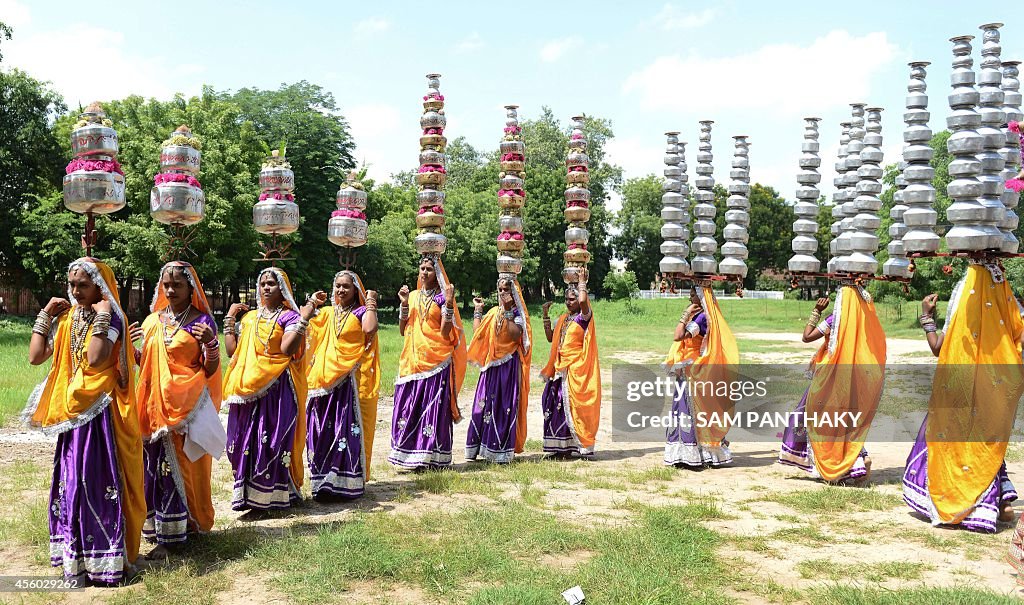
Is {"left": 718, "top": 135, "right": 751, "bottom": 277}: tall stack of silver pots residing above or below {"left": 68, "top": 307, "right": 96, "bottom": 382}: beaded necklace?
above

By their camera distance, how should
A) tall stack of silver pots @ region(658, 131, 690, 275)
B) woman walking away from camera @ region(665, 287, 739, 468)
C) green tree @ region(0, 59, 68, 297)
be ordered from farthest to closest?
green tree @ region(0, 59, 68, 297), tall stack of silver pots @ region(658, 131, 690, 275), woman walking away from camera @ region(665, 287, 739, 468)

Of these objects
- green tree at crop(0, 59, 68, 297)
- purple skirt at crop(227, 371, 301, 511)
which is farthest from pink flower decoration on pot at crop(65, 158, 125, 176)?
green tree at crop(0, 59, 68, 297)

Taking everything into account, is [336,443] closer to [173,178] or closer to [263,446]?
[263,446]

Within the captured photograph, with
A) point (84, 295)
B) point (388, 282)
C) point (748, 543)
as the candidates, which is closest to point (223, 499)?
point (84, 295)

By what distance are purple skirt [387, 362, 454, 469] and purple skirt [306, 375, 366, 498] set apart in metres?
1.20

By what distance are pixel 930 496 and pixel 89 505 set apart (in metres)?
6.76

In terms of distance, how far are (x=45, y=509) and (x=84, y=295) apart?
2707mm

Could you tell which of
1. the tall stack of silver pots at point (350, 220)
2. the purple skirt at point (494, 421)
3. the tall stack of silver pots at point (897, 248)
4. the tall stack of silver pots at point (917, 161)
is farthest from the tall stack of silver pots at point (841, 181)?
the tall stack of silver pots at point (350, 220)

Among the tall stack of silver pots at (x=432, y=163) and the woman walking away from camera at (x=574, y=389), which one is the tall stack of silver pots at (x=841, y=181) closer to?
the woman walking away from camera at (x=574, y=389)

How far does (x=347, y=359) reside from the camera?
306 inches

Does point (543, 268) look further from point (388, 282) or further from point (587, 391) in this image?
point (587, 391)

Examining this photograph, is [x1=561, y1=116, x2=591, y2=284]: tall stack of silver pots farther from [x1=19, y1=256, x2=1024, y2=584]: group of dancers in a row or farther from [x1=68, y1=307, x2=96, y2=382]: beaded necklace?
[x1=68, y1=307, x2=96, y2=382]: beaded necklace

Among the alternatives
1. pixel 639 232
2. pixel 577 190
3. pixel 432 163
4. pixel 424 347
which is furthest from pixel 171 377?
pixel 639 232

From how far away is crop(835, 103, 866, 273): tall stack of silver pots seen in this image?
354 inches
